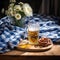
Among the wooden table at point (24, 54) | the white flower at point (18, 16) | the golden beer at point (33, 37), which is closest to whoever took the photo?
the wooden table at point (24, 54)

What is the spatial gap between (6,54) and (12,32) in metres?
0.27

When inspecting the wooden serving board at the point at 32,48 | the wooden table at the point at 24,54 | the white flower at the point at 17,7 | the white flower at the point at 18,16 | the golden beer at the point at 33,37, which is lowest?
the wooden table at the point at 24,54

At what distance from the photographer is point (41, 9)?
2.73 m

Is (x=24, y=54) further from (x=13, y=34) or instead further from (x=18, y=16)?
(x=18, y=16)

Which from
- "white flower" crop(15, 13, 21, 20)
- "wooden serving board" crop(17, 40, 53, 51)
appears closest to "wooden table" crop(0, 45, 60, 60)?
"wooden serving board" crop(17, 40, 53, 51)

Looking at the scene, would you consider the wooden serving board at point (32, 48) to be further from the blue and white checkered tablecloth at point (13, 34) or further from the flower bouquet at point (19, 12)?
the flower bouquet at point (19, 12)

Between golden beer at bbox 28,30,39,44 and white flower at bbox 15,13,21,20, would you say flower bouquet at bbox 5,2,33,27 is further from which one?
golden beer at bbox 28,30,39,44

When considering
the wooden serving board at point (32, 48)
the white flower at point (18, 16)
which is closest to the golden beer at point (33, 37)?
the wooden serving board at point (32, 48)

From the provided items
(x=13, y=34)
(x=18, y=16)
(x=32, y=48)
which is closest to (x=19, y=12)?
(x=18, y=16)

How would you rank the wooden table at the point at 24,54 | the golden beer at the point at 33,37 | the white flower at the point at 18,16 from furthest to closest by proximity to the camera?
the white flower at the point at 18,16 → the golden beer at the point at 33,37 → the wooden table at the point at 24,54

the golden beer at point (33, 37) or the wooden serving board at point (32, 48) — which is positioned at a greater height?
the golden beer at point (33, 37)

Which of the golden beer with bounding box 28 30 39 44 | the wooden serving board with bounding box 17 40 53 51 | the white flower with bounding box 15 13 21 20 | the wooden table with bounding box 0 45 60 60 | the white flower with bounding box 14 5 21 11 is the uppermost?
the white flower with bounding box 14 5 21 11

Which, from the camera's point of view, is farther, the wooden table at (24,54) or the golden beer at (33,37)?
the golden beer at (33,37)

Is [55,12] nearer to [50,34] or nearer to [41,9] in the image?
[41,9]
